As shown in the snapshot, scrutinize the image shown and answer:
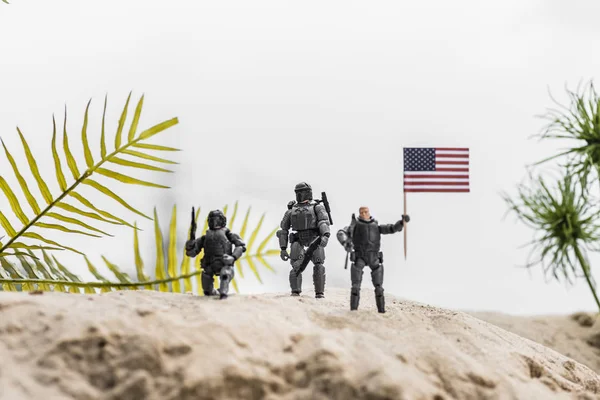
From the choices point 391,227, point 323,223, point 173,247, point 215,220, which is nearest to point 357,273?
point 391,227

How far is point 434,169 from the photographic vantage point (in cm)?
464

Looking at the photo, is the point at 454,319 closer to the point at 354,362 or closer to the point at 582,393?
the point at 582,393

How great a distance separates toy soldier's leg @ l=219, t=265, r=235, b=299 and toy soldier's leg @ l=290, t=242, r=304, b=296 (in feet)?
2.69

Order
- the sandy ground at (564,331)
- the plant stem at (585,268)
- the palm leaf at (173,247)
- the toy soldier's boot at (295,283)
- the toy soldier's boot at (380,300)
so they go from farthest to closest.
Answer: the sandy ground at (564,331) → the toy soldier's boot at (295,283) → the palm leaf at (173,247) → the toy soldier's boot at (380,300) → the plant stem at (585,268)

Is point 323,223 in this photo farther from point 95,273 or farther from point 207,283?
point 95,273

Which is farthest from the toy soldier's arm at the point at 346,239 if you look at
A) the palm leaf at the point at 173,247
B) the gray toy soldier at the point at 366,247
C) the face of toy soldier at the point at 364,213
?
the palm leaf at the point at 173,247

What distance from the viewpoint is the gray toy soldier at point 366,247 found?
391 centimetres

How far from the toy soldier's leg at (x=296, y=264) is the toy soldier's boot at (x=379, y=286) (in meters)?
0.84

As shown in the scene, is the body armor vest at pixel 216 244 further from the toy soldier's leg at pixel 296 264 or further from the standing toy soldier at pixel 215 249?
the toy soldier's leg at pixel 296 264

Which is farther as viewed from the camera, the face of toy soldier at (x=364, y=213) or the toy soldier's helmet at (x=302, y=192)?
the toy soldier's helmet at (x=302, y=192)

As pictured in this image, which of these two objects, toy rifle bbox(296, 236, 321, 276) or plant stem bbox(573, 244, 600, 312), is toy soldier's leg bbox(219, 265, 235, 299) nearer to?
toy rifle bbox(296, 236, 321, 276)

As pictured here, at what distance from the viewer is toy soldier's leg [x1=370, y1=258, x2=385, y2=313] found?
391cm

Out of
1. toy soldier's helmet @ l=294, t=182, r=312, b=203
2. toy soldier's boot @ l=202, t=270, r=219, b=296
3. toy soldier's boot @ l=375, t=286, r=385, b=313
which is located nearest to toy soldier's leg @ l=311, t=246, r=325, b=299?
toy soldier's helmet @ l=294, t=182, r=312, b=203

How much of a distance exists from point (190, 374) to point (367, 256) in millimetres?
1494
